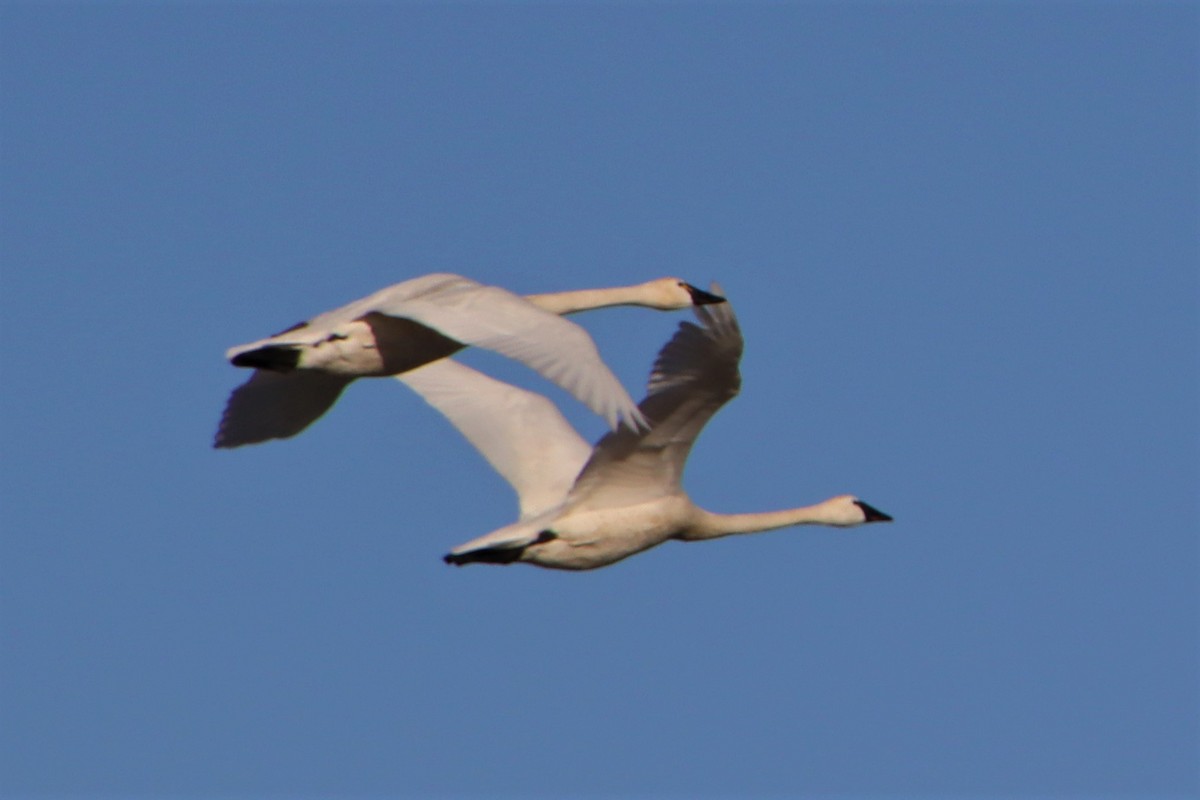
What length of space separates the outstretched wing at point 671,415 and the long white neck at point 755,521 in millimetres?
523

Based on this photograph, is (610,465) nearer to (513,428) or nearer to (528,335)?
(513,428)

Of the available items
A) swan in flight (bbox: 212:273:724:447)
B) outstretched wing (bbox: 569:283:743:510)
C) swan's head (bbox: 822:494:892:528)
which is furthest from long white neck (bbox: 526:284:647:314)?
A: swan's head (bbox: 822:494:892:528)

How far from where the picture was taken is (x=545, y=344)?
1762 cm

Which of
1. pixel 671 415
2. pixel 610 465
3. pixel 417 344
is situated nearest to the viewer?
pixel 417 344

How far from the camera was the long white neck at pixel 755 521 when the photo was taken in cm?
2106

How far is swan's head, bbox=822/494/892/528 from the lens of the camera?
22.5 meters

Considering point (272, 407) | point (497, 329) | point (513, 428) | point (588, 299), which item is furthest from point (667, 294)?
point (497, 329)

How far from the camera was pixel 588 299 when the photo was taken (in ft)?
68.1

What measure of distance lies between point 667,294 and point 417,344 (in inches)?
102

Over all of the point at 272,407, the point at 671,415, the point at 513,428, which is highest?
the point at 513,428

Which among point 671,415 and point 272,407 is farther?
point 272,407

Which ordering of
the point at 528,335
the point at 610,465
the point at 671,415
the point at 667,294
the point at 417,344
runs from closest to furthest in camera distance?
the point at 528,335
the point at 417,344
the point at 671,415
the point at 610,465
the point at 667,294

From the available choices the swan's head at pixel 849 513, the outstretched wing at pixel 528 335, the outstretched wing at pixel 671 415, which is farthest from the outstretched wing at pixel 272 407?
the swan's head at pixel 849 513

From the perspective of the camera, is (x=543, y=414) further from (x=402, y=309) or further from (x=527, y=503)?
(x=402, y=309)
